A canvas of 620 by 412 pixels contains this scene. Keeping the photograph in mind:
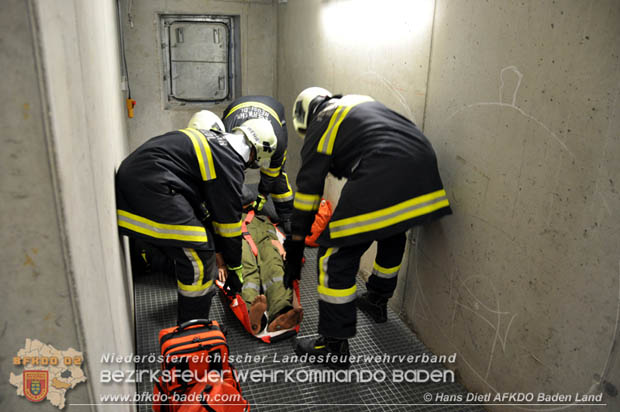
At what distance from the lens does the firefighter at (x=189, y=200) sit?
256 centimetres

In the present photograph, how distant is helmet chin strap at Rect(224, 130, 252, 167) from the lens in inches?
115

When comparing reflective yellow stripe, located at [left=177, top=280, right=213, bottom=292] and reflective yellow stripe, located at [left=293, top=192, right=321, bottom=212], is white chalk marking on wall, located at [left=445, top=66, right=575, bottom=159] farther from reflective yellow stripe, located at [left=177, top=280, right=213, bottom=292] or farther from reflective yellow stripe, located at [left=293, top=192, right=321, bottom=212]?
reflective yellow stripe, located at [left=177, top=280, right=213, bottom=292]

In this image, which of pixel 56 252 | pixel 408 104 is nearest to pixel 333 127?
pixel 408 104

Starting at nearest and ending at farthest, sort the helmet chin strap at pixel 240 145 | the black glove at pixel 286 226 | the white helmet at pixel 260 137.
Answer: the helmet chin strap at pixel 240 145 → the white helmet at pixel 260 137 → the black glove at pixel 286 226

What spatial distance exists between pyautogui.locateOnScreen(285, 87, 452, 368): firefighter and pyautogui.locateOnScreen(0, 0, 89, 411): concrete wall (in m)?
1.67

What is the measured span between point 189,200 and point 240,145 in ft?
1.62

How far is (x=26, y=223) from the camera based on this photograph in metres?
1.08

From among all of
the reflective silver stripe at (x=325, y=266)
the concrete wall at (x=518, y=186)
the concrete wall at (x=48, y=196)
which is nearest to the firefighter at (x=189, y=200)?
the reflective silver stripe at (x=325, y=266)

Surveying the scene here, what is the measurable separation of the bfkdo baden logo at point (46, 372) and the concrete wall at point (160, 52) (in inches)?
194

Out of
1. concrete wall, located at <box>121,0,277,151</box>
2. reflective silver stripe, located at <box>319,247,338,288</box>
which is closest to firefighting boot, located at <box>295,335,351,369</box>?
reflective silver stripe, located at <box>319,247,338,288</box>

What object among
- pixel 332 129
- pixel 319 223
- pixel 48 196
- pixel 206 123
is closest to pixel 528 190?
pixel 332 129

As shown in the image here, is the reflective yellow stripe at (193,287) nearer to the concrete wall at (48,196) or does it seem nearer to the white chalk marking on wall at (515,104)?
the concrete wall at (48,196)

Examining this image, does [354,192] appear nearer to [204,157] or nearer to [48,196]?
[204,157]

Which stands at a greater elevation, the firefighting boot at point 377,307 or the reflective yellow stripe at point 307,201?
the reflective yellow stripe at point 307,201
